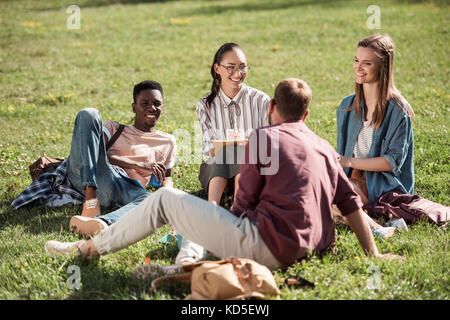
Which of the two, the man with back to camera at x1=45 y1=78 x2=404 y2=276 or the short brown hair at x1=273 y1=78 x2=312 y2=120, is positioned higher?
the short brown hair at x1=273 y1=78 x2=312 y2=120

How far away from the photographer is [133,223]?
3.69m

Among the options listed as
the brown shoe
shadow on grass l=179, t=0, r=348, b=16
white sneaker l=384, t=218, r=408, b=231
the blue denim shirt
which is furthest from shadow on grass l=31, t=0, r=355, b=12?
white sneaker l=384, t=218, r=408, b=231

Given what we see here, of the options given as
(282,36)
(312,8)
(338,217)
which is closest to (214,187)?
(338,217)

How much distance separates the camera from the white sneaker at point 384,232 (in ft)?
14.4

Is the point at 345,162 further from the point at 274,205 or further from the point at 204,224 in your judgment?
the point at 204,224

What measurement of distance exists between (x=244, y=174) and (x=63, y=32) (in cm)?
1407

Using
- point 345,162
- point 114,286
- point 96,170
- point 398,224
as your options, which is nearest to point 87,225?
point 96,170

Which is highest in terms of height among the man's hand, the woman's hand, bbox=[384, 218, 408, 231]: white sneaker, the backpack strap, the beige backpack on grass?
the backpack strap

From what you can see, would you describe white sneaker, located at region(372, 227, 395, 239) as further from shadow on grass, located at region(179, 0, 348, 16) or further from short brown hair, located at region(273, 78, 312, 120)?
shadow on grass, located at region(179, 0, 348, 16)

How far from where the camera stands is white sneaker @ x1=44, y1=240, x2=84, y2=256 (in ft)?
13.3

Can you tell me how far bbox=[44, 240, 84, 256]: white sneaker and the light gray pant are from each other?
686 millimetres

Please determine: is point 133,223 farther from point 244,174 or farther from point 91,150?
point 91,150

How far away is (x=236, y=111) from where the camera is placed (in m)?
5.71

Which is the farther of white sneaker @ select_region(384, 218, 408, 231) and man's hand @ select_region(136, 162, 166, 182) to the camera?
man's hand @ select_region(136, 162, 166, 182)
